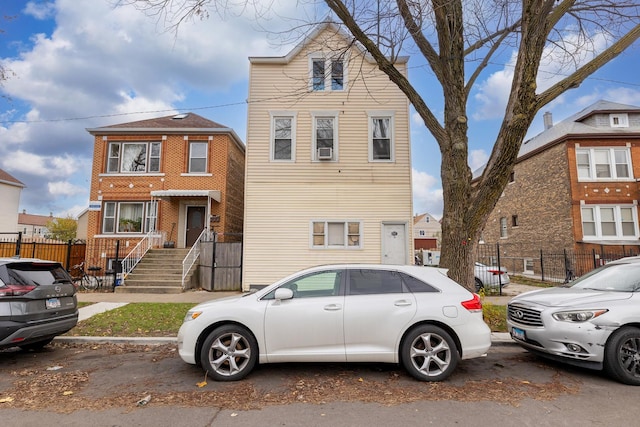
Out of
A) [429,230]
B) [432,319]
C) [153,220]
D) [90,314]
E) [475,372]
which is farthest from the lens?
[429,230]

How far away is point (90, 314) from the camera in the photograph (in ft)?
27.6

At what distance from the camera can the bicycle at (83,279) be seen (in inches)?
510

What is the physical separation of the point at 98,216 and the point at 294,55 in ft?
37.0

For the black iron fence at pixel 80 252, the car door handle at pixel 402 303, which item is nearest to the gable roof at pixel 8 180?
the black iron fence at pixel 80 252

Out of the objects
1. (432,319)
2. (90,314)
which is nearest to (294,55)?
(90,314)

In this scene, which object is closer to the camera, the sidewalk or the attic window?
the sidewalk

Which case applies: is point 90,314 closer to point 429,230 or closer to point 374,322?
point 374,322

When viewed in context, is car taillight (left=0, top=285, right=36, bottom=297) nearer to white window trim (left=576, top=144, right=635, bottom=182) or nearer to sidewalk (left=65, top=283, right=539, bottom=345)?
sidewalk (left=65, top=283, right=539, bottom=345)

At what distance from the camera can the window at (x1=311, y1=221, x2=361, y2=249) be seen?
12617 mm

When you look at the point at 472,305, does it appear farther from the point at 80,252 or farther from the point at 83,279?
the point at 80,252

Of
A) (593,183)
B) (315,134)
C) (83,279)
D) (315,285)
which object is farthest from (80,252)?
(593,183)

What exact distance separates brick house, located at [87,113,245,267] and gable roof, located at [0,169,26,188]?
20119mm

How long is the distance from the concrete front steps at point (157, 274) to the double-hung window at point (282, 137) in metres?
5.55

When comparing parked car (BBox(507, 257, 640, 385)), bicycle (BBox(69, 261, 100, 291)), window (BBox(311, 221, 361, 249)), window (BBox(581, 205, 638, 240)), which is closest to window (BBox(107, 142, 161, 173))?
bicycle (BBox(69, 261, 100, 291))
